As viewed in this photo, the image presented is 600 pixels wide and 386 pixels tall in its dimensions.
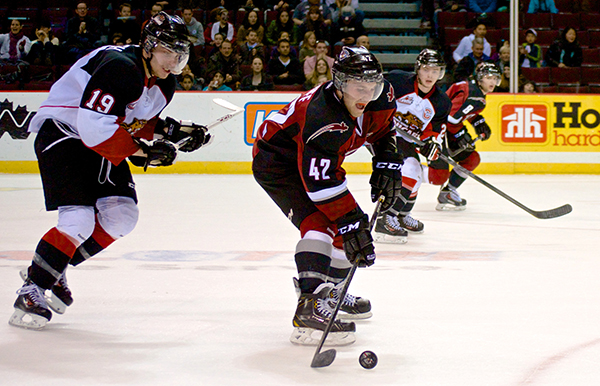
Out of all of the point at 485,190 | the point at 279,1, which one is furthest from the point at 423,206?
the point at 279,1

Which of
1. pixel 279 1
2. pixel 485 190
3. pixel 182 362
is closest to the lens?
pixel 182 362

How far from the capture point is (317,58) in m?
8.79

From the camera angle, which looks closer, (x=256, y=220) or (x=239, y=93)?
(x=256, y=220)

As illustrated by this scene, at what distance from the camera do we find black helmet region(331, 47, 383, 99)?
226 centimetres

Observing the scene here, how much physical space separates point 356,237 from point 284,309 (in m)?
0.60

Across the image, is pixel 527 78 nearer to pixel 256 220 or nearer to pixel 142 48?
pixel 256 220

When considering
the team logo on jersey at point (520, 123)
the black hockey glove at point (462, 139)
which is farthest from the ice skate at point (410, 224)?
the team logo on jersey at point (520, 123)

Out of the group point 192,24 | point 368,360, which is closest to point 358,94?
point 368,360

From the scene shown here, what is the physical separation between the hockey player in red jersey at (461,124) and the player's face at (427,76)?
0.97 metres

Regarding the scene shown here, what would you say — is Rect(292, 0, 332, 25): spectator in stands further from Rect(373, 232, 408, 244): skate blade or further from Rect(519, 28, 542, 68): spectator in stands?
Rect(373, 232, 408, 244): skate blade

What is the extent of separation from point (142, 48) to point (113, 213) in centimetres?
57

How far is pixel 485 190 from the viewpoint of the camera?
699 centimetres

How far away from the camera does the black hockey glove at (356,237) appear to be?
7.34 feet

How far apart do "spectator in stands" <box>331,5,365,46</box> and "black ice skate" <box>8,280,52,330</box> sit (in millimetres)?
7595
